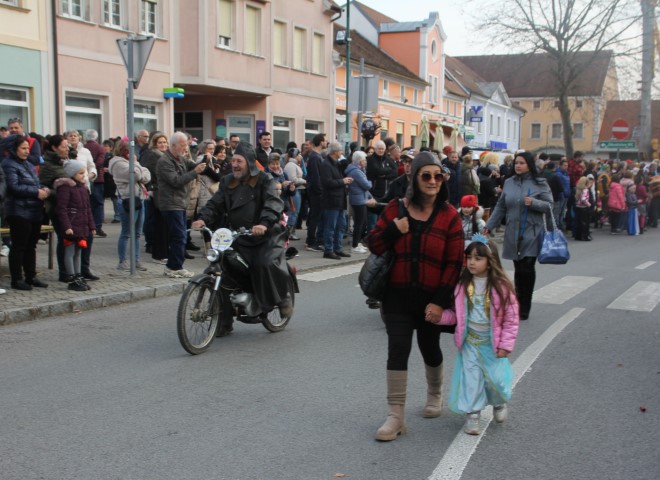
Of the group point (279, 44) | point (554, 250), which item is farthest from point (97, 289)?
point (279, 44)

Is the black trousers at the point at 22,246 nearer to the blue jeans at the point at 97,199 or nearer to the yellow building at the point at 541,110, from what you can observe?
the blue jeans at the point at 97,199

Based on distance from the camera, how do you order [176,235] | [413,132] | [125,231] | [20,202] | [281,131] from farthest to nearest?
[413,132], [281,131], [125,231], [176,235], [20,202]

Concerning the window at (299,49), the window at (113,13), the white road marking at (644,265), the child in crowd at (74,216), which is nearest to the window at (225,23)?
the window at (113,13)

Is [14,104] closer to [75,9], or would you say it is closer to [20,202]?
[75,9]

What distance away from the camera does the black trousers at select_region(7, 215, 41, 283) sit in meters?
9.48

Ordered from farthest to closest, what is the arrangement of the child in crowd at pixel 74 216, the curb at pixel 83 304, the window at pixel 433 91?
the window at pixel 433 91 → the child in crowd at pixel 74 216 → the curb at pixel 83 304

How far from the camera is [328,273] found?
12727mm

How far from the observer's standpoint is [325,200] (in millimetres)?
13992

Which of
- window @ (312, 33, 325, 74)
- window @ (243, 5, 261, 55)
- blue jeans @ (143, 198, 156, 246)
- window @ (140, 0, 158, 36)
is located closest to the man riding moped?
blue jeans @ (143, 198, 156, 246)

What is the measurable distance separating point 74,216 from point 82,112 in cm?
1262

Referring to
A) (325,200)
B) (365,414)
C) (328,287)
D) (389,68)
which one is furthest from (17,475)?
(389,68)

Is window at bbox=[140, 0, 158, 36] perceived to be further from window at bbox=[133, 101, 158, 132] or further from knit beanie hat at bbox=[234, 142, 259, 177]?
knit beanie hat at bbox=[234, 142, 259, 177]

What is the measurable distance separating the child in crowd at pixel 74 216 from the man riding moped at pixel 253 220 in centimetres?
278

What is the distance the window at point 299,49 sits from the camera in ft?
104
